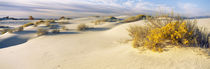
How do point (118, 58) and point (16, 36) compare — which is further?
point (16, 36)

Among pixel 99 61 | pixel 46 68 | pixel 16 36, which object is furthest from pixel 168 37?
pixel 16 36

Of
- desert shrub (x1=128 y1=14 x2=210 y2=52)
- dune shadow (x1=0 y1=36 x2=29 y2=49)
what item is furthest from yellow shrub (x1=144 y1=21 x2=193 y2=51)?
dune shadow (x1=0 y1=36 x2=29 y2=49)

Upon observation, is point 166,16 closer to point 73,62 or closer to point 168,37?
point 168,37

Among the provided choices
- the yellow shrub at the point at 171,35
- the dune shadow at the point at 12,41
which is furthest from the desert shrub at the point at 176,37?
the dune shadow at the point at 12,41

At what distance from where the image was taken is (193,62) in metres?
2.42

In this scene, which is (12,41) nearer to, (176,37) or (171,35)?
(171,35)

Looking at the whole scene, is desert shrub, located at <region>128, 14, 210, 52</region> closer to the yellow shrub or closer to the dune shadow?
the yellow shrub

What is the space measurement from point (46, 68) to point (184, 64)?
122 inches

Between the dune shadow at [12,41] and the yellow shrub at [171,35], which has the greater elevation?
the yellow shrub at [171,35]

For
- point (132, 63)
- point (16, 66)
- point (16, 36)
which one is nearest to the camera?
point (132, 63)

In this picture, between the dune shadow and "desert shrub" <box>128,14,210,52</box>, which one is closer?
"desert shrub" <box>128,14,210,52</box>

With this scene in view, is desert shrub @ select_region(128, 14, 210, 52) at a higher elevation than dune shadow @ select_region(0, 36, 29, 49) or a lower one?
higher

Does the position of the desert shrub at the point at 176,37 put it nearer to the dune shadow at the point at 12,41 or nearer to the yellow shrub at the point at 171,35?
the yellow shrub at the point at 171,35

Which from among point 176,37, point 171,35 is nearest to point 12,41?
point 171,35
